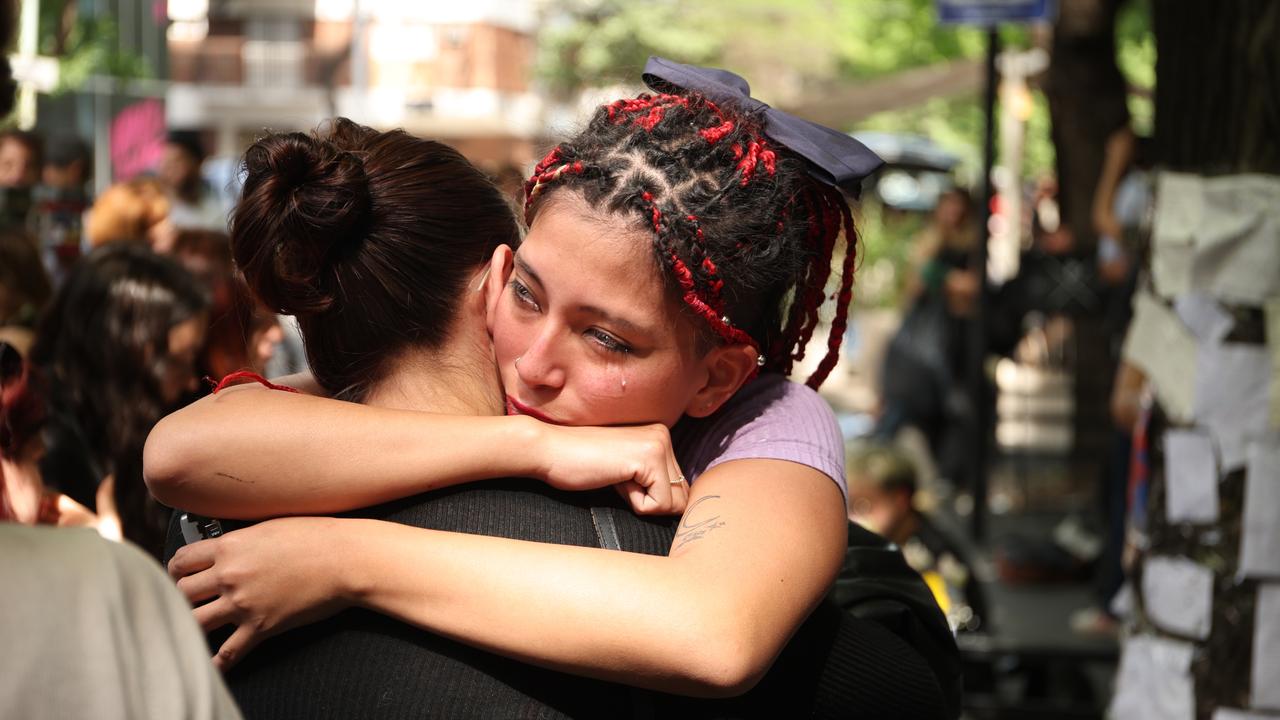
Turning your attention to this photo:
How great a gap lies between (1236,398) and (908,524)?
7.31ft

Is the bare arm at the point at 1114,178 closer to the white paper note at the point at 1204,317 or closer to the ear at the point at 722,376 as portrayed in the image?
the white paper note at the point at 1204,317

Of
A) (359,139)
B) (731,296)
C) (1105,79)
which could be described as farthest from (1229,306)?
(1105,79)

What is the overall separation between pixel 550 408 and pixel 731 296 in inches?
10.4

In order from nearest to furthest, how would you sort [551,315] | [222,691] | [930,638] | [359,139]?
1. [222,691]
2. [551,315]
3. [359,139]
4. [930,638]

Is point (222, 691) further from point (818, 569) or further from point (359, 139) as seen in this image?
point (359, 139)

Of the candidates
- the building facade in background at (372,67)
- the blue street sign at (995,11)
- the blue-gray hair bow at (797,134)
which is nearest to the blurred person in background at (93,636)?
the blue-gray hair bow at (797,134)

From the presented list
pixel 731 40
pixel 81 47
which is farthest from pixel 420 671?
pixel 731 40

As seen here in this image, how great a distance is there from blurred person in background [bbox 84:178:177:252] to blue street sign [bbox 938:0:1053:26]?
185 inches

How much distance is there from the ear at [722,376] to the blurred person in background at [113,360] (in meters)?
1.99

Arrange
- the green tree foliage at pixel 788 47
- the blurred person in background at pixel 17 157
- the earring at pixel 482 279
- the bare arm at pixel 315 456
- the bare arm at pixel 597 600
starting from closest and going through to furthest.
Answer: the bare arm at pixel 597 600 < the bare arm at pixel 315 456 < the earring at pixel 482 279 < the blurred person in background at pixel 17 157 < the green tree foliage at pixel 788 47

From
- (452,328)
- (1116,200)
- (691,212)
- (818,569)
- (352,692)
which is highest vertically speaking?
(691,212)

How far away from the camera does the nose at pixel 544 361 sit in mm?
1747

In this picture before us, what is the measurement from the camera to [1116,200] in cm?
897

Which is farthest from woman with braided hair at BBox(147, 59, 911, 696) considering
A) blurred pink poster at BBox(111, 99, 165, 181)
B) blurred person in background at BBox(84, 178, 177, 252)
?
blurred pink poster at BBox(111, 99, 165, 181)
